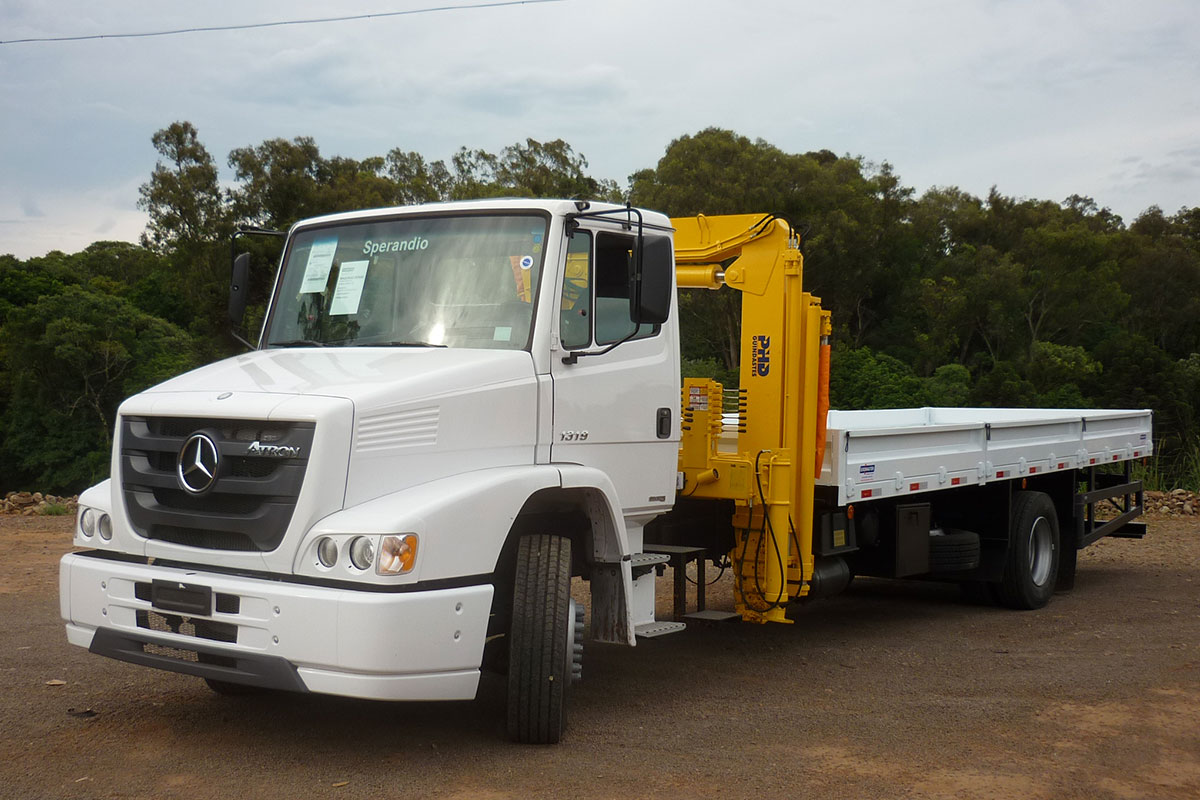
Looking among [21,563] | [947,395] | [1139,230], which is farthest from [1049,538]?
[1139,230]

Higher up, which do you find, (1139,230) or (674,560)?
(1139,230)

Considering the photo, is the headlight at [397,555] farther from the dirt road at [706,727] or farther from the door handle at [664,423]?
the door handle at [664,423]

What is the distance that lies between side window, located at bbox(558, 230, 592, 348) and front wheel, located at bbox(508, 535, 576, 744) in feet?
3.45

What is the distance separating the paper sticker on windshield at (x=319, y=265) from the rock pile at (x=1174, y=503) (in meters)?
14.5

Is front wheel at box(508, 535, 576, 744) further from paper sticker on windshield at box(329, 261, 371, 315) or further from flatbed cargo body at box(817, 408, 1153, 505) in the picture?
flatbed cargo body at box(817, 408, 1153, 505)

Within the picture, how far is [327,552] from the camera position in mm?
4926

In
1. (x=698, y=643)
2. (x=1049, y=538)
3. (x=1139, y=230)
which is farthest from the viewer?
(x=1139, y=230)

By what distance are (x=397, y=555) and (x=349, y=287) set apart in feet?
6.27

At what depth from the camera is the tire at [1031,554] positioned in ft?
32.2

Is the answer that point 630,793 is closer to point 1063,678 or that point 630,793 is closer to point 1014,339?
point 1063,678

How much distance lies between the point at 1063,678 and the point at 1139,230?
48.3 meters

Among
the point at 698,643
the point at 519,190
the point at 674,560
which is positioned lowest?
the point at 698,643

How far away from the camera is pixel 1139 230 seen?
5028cm

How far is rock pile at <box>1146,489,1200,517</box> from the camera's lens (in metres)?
17.2
